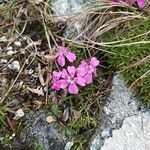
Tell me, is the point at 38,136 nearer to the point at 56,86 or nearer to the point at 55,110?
the point at 55,110

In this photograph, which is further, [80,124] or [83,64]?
[83,64]

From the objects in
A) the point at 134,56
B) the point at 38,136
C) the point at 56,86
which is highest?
the point at 134,56

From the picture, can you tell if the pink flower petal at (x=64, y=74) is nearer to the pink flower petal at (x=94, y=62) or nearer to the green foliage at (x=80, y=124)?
the pink flower petal at (x=94, y=62)

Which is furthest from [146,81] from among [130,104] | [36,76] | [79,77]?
[36,76]

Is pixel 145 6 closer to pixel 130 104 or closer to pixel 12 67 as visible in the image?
pixel 130 104

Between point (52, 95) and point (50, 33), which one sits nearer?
point (52, 95)

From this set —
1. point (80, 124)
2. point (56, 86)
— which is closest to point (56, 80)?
point (56, 86)
